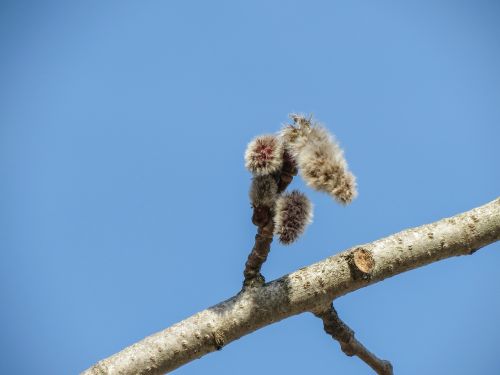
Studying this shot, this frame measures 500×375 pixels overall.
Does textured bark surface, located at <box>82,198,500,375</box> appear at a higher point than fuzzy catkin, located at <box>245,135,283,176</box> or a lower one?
lower

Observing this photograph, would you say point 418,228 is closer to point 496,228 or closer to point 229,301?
point 496,228

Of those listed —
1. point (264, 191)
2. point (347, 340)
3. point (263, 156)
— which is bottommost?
point (347, 340)

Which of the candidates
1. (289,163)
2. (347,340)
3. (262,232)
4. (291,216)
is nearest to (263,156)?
(289,163)

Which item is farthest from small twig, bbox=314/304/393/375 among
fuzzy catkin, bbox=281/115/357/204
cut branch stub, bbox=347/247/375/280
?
fuzzy catkin, bbox=281/115/357/204

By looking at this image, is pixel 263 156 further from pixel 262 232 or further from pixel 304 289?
pixel 304 289

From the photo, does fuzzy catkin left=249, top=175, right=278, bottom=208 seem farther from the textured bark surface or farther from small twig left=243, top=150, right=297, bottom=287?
the textured bark surface
